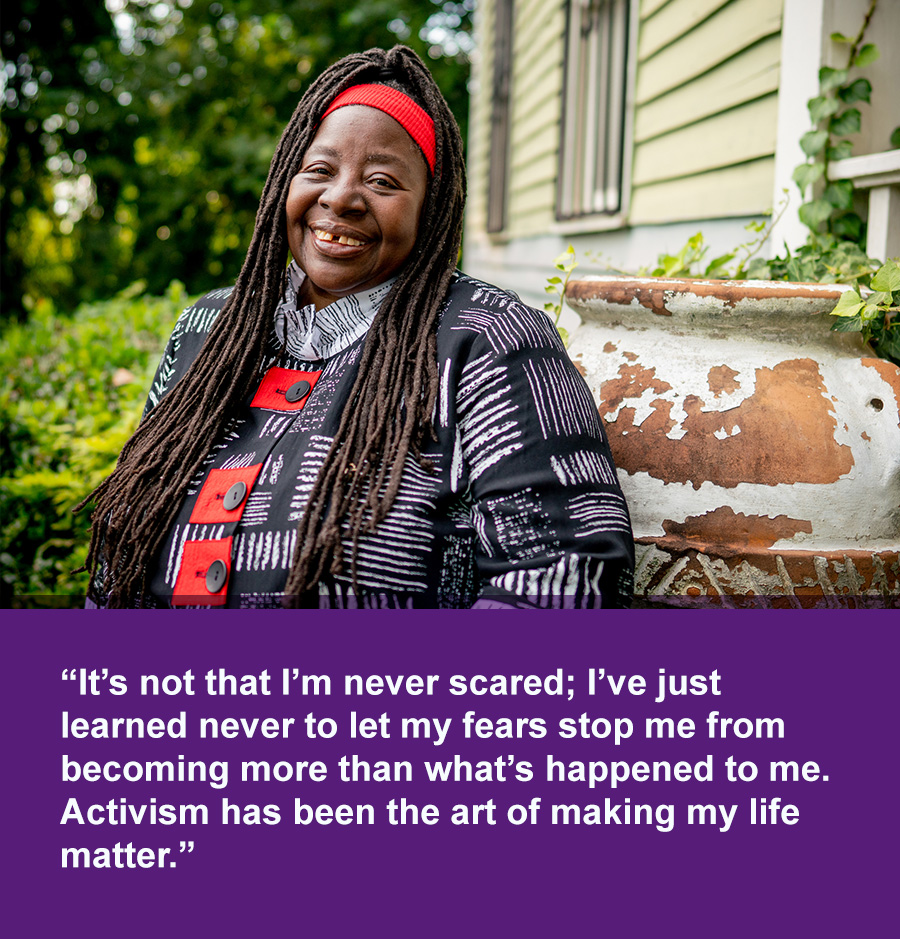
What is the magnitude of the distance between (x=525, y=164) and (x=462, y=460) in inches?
253

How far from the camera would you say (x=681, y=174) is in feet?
12.1

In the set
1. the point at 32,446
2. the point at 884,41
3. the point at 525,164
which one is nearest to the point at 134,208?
the point at 525,164

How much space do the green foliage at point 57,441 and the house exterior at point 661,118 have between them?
1667mm

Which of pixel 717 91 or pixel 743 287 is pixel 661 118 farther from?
pixel 743 287

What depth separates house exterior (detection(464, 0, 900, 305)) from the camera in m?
2.54

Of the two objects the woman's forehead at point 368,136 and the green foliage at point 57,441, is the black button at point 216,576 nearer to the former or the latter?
Answer: the woman's forehead at point 368,136

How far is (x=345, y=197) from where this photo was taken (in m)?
1.69

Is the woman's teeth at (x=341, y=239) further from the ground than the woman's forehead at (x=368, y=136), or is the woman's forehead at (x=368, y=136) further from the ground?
the woman's forehead at (x=368, y=136)

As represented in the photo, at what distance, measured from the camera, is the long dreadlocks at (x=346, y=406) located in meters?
1.52

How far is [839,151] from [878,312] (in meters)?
0.82

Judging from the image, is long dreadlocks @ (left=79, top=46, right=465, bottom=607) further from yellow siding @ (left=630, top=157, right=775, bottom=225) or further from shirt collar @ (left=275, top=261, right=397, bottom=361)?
yellow siding @ (left=630, top=157, right=775, bottom=225)

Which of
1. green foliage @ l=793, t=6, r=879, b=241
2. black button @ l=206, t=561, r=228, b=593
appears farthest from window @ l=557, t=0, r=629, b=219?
black button @ l=206, t=561, r=228, b=593

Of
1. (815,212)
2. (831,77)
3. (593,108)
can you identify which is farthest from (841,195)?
(593,108)

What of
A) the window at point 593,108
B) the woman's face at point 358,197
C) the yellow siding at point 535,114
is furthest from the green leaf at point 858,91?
the yellow siding at point 535,114
